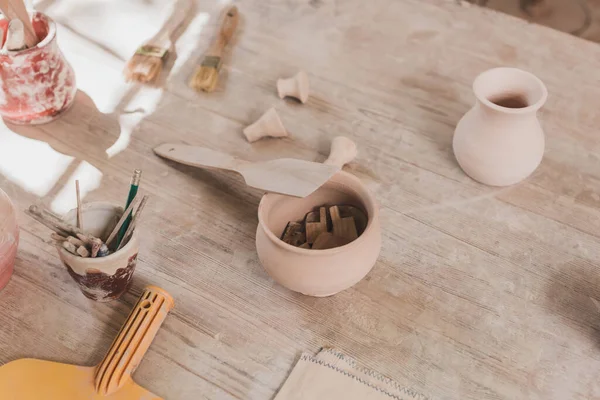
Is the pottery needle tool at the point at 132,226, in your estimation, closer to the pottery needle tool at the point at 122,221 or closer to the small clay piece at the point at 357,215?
the pottery needle tool at the point at 122,221

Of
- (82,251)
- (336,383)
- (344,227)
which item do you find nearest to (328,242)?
(344,227)

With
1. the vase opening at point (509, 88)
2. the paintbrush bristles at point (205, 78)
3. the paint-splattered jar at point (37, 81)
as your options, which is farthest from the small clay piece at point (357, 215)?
the paint-splattered jar at point (37, 81)

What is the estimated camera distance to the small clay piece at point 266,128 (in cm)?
91

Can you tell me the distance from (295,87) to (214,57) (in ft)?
0.51

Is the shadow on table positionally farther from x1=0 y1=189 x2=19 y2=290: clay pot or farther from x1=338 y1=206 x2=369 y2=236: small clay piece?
x1=0 y1=189 x2=19 y2=290: clay pot

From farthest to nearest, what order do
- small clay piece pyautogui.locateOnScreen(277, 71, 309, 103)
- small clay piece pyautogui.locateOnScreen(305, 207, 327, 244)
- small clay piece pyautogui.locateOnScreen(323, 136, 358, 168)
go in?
small clay piece pyautogui.locateOnScreen(277, 71, 309, 103) < small clay piece pyautogui.locateOnScreen(323, 136, 358, 168) < small clay piece pyautogui.locateOnScreen(305, 207, 327, 244)

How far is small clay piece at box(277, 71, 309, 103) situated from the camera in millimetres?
978

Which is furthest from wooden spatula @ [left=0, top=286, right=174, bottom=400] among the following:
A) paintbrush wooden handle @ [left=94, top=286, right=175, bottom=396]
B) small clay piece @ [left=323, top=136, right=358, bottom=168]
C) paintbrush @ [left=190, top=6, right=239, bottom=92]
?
→ paintbrush @ [left=190, top=6, right=239, bottom=92]

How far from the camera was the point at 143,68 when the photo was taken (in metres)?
1.00

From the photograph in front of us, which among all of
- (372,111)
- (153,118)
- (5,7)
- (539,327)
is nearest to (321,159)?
(372,111)

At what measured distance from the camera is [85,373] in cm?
67

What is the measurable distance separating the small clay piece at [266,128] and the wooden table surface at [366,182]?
1cm

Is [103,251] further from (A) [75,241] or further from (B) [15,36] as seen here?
(B) [15,36]

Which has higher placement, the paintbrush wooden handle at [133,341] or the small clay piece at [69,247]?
the small clay piece at [69,247]
